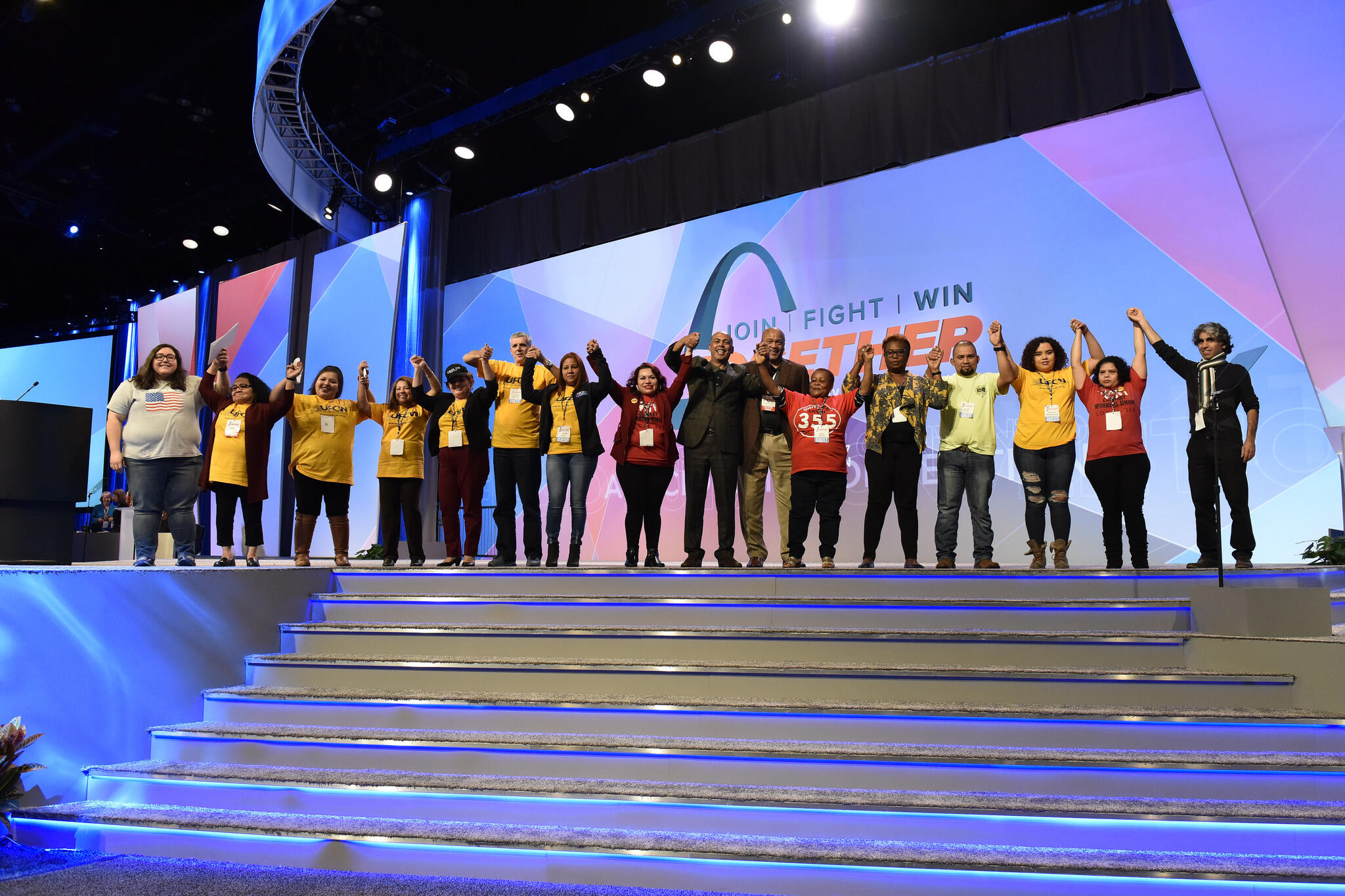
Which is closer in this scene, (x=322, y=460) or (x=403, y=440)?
(x=322, y=460)

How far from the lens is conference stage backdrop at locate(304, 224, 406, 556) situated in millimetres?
9609

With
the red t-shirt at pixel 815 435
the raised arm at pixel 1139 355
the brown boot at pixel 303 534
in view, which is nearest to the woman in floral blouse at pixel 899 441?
the red t-shirt at pixel 815 435

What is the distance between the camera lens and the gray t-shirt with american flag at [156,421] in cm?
440

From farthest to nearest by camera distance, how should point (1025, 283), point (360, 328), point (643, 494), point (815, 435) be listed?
point (360, 328) → point (1025, 283) → point (643, 494) → point (815, 435)

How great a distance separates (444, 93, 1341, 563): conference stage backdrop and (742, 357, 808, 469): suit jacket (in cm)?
199

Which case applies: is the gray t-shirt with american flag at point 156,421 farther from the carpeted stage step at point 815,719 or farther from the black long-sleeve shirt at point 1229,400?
the black long-sleeve shirt at point 1229,400

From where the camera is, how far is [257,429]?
15.9ft

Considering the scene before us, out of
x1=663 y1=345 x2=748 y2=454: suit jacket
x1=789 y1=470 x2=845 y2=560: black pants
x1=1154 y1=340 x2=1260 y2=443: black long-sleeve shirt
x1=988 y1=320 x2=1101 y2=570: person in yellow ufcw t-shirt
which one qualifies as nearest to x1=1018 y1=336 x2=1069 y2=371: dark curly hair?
x1=988 y1=320 x2=1101 y2=570: person in yellow ufcw t-shirt

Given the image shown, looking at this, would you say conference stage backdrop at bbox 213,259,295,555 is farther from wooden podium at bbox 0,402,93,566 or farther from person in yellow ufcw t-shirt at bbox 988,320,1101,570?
person in yellow ufcw t-shirt at bbox 988,320,1101,570

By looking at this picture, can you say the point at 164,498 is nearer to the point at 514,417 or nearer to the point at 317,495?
the point at 317,495

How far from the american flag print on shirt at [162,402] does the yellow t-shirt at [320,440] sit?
0.61 meters

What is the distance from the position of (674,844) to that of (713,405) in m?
2.83

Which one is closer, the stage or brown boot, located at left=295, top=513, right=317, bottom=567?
the stage

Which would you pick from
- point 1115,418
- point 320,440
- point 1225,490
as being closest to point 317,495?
point 320,440
